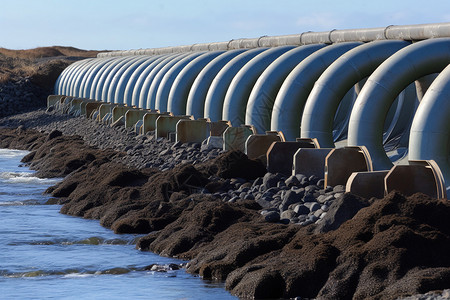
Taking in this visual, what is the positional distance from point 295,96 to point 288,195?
6737mm

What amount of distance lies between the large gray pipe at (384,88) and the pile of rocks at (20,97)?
119 feet

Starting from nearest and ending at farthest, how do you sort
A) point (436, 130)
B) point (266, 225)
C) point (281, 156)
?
point (266, 225) < point (436, 130) < point (281, 156)

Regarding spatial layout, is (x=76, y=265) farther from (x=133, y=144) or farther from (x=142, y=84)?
(x=142, y=84)

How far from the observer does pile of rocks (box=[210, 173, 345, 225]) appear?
12.1 meters

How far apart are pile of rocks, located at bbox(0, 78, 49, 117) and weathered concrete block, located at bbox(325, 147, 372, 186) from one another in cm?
3757

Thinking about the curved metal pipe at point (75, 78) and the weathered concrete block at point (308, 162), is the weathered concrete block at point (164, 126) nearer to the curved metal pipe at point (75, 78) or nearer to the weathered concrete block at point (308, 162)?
the weathered concrete block at point (308, 162)

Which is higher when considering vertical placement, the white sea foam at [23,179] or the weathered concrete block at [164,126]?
the weathered concrete block at [164,126]

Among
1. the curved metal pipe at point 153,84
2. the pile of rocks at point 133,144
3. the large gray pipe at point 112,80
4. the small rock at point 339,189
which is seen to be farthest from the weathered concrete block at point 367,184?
the large gray pipe at point 112,80

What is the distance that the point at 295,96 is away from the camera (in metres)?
19.3

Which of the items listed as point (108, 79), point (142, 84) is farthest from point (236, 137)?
point (108, 79)

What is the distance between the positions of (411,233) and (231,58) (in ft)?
66.6

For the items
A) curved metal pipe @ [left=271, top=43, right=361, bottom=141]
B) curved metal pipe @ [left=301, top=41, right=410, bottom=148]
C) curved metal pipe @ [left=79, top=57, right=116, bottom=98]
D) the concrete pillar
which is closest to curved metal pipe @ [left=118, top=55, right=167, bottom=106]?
the concrete pillar

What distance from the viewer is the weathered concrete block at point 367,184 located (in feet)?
39.3

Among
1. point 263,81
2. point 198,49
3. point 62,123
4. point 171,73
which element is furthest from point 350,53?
point 62,123
